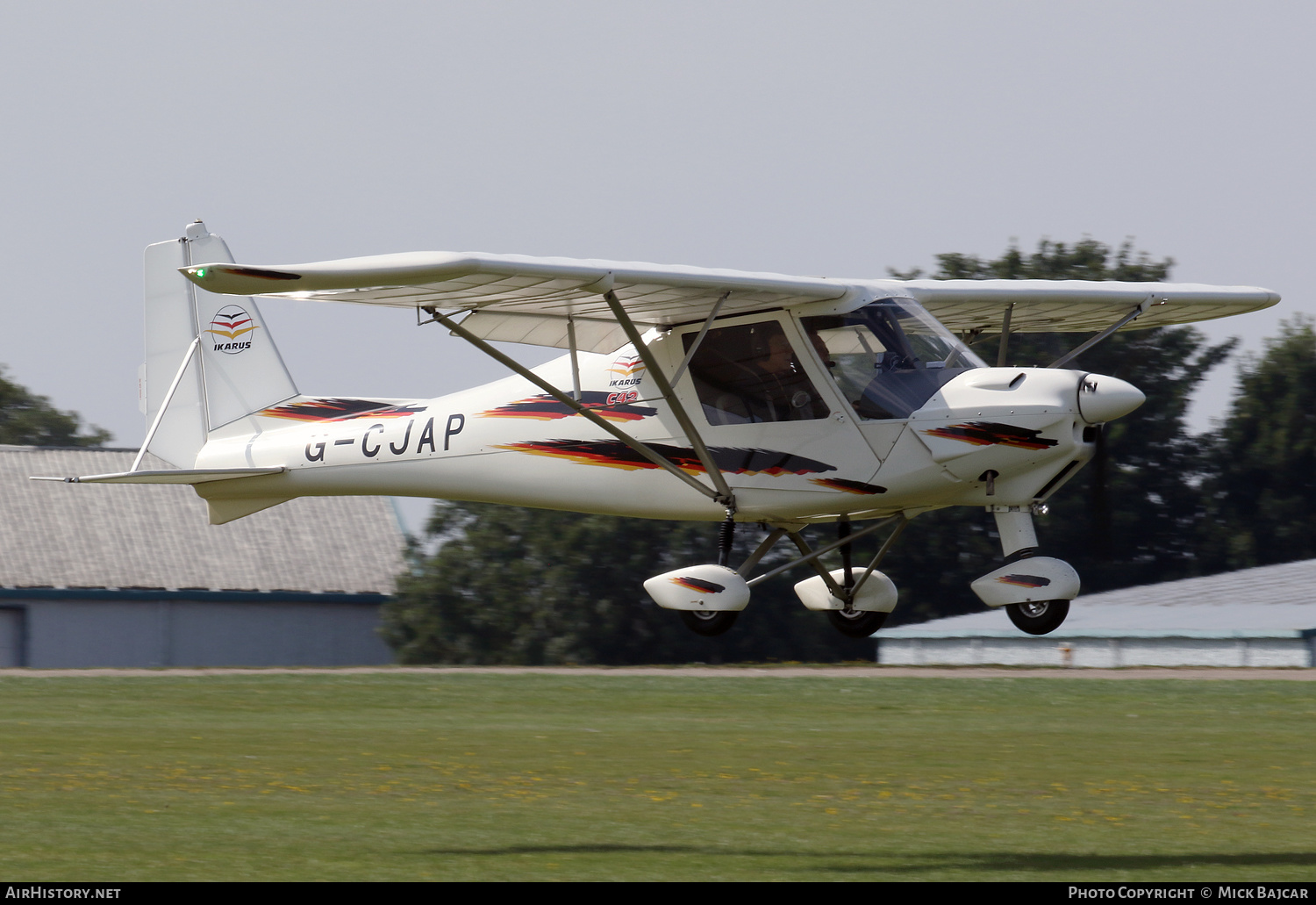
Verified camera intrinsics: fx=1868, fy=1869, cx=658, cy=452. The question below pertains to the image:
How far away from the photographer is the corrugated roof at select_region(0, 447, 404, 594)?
52500 millimetres

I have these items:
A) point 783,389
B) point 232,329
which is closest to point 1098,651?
point 232,329

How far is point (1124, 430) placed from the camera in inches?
2124

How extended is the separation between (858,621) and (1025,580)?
7.44ft

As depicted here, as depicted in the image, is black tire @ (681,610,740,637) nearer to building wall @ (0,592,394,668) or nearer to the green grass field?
the green grass field

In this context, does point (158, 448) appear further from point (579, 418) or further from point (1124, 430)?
point (1124, 430)

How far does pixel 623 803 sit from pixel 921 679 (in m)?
19.2

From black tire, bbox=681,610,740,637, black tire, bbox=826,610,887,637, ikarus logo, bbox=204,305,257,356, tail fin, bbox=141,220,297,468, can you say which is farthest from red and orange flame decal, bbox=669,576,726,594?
ikarus logo, bbox=204,305,257,356

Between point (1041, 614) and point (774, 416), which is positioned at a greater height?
point (774, 416)

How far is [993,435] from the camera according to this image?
13594 mm

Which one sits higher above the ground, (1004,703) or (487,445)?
(487,445)

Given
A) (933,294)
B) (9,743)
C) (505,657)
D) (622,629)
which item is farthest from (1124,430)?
(933,294)

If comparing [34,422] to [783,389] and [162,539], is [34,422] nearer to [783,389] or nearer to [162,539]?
[162,539]

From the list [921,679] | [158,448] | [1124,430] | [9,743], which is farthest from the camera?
[1124,430]

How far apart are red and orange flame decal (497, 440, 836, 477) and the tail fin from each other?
12.8 feet
